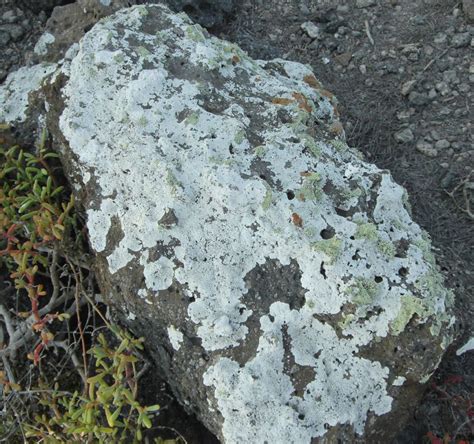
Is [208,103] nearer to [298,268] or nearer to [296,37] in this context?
[298,268]

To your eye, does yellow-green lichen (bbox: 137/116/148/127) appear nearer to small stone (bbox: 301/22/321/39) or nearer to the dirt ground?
the dirt ground

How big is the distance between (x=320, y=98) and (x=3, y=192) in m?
1.40

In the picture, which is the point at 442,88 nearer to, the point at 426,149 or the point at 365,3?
the point at 426,149

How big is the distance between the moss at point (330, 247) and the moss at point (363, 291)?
0.35 feet

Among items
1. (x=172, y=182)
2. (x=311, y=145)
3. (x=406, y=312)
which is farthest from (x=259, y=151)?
(x=406, y=312)

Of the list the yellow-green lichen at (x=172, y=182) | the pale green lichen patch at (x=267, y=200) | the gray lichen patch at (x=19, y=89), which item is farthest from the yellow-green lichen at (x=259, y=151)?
the gray lichen patch at (x=19, y=89)

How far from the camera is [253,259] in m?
2.08

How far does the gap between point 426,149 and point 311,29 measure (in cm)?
101

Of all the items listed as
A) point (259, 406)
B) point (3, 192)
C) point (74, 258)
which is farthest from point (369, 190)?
point (3, 192)

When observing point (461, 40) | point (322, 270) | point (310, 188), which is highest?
point (461, 40)

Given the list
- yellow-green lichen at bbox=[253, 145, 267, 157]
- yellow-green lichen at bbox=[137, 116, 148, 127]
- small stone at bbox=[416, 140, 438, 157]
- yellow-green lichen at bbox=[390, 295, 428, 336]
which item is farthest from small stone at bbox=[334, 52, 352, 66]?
yellow-green lichen at bbox=[390, 295, 428, 336]

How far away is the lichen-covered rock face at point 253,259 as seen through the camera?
2.00 metres

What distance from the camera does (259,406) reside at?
195 centimetres

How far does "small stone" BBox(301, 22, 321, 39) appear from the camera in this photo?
3541 mm
